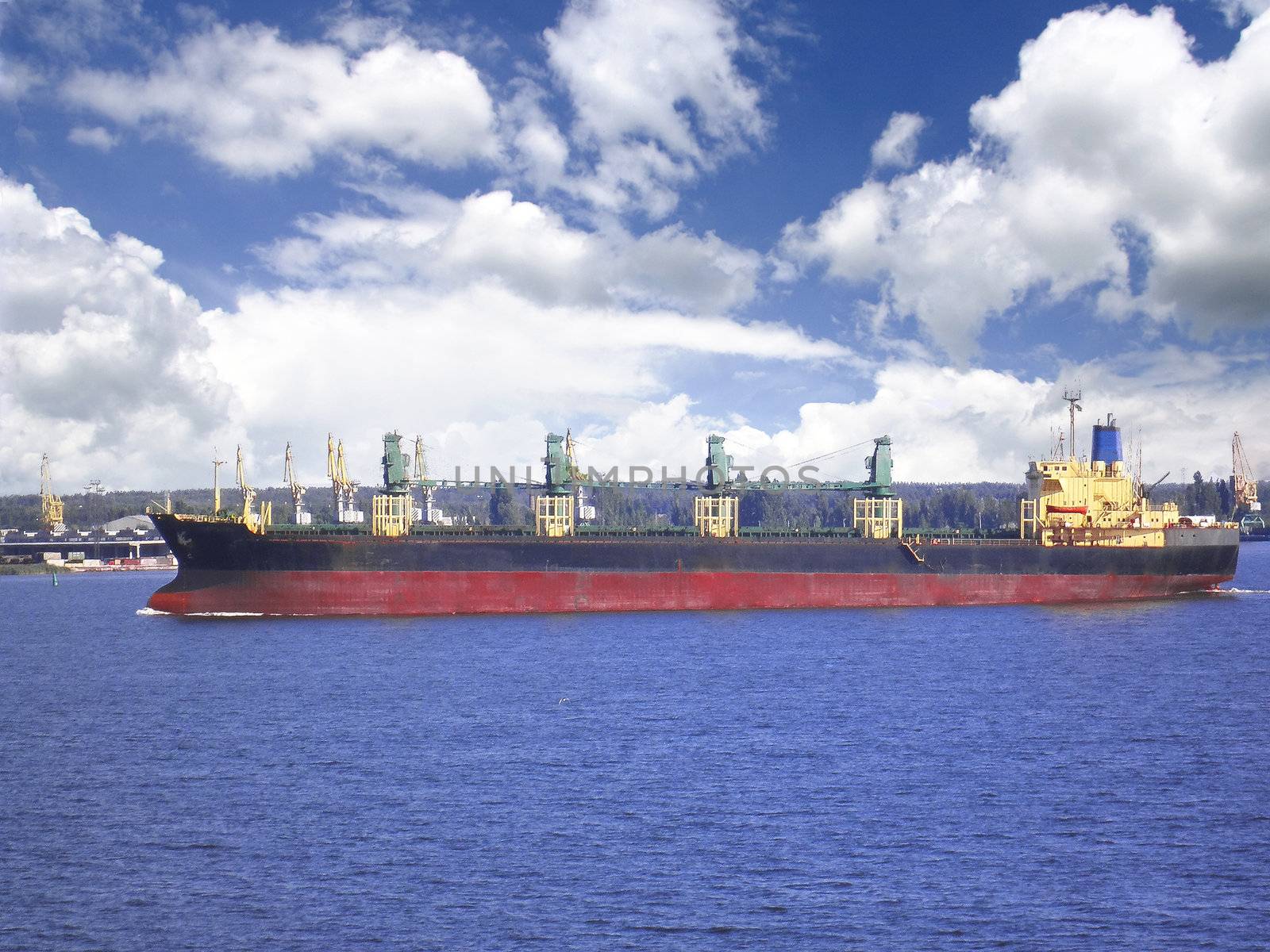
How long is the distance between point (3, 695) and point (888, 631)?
33.7 metres

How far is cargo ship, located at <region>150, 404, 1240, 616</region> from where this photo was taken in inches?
2008

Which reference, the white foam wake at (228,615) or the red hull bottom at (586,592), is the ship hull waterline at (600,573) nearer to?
the red hull bottom at (586,592)

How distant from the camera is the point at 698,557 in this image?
177 ft

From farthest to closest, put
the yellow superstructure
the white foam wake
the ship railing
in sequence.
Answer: the yellow superstructure → the ship railing → the white foam wake

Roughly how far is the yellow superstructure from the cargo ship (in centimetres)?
10

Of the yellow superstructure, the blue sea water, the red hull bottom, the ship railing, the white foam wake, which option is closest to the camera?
the blue sea water

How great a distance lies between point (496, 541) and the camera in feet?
169

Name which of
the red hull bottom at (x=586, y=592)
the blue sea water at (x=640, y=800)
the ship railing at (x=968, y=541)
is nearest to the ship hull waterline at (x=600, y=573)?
the red hull bottom at (x=586, y=592)

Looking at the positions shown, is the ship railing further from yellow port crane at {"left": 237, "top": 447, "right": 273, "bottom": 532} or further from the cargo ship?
yellow port crane at {"left": 237, "top": 447, "right": 273, "bottom": 532}

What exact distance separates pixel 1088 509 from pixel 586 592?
96.3 feet

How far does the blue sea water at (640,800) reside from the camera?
16.1m

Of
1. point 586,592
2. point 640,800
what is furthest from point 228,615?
point 640,800

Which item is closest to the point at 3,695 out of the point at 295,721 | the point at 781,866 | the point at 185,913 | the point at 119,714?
the point at 119,714

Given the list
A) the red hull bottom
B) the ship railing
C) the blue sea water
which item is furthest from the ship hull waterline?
the blue sea water
